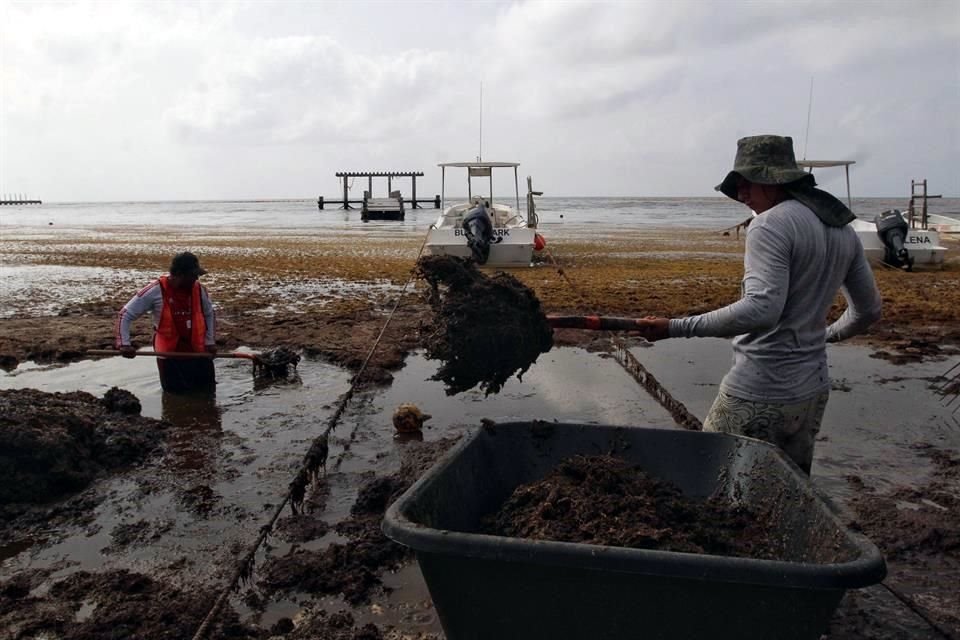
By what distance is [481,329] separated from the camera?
3488 millimetres

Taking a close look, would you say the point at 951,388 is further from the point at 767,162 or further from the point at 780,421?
the point at 767,162

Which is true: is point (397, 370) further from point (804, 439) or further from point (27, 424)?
point (804, 439)

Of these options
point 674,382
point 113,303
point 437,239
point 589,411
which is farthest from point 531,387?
point 437,239

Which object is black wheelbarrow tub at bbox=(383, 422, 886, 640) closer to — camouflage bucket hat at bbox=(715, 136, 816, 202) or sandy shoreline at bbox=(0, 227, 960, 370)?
camouflage bucket hat at bbox=(715, 136, 816, 202)

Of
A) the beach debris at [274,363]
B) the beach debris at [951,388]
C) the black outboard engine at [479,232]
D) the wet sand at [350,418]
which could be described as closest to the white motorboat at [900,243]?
the wet sand at [350,418]

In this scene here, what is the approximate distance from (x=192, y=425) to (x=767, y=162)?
4.87 meters

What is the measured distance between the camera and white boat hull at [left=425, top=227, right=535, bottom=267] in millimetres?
16891

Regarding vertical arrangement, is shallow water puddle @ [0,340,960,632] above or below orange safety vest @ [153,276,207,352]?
below

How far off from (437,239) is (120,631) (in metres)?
14.4

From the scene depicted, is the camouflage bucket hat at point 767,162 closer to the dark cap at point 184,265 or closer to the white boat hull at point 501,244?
the dark cap at point 184,265

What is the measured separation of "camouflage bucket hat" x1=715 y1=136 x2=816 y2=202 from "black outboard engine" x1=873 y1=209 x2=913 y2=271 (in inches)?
594

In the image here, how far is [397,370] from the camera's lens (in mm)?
7961

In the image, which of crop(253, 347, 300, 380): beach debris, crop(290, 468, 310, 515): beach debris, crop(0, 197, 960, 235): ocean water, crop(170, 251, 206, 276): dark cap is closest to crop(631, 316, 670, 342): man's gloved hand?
crop(290, 468, 310, 515): beach debris

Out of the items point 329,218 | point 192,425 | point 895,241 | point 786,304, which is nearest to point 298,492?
point 192,425
